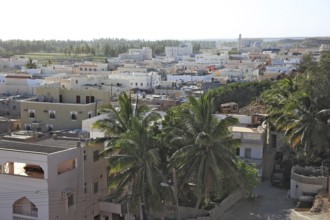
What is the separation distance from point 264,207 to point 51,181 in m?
12.0

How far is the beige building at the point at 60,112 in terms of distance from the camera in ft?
118

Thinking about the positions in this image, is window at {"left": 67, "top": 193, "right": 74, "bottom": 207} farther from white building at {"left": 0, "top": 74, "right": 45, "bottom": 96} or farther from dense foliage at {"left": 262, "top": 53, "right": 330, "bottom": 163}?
white building at {"left": 0, "top": 74, "right": 45, "bottom": 96}

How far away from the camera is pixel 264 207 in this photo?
85.3 ft

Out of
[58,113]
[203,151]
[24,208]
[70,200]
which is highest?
[203,151]

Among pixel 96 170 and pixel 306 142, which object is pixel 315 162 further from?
pixel 96 170

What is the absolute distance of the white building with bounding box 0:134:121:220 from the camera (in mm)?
20609

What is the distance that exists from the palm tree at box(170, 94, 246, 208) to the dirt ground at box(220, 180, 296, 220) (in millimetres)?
4212

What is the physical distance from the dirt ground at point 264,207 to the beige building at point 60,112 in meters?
14.7

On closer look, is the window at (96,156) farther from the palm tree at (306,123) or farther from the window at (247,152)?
the window at (247,152)

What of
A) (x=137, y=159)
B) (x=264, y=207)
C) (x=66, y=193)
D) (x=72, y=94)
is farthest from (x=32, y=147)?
(x=72, y=94)

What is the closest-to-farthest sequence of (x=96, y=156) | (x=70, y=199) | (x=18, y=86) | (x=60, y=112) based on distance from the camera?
(x=70, y=199), (x=96, y=156), (x=60, y=112), (x=18, y=86)

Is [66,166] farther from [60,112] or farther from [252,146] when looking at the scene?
[60,112]

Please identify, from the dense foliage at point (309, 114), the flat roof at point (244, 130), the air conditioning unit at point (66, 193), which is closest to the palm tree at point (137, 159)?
the air conditioning unit at point (66, 193)

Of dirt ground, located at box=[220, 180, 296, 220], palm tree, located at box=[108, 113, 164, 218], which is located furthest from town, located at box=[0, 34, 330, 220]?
dirt ground, located at box=[220, 180, 296, 220]
